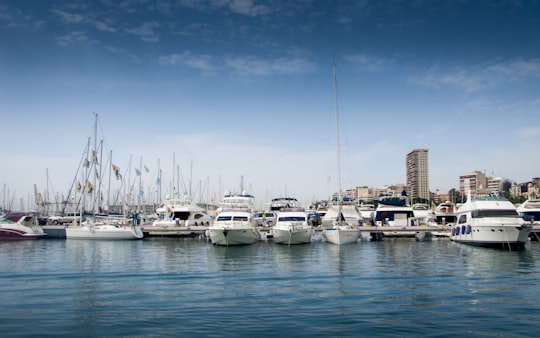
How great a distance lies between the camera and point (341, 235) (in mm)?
44250

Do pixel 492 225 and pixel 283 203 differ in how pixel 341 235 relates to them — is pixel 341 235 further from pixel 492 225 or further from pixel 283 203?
pixel 283 203

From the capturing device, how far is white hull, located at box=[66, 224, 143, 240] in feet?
183

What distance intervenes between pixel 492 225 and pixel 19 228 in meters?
58.6

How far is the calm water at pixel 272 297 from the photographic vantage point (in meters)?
13.8

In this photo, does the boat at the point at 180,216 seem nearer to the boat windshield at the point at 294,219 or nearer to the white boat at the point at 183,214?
the white boat at the point at 183,214

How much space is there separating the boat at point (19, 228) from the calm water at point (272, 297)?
2655 cm

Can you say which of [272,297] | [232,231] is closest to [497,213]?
[232,231]

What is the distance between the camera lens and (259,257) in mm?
34969

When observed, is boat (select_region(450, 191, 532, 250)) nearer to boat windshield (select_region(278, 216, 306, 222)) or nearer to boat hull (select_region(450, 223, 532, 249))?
boat hull (select_region(450, 223, 532, 249))

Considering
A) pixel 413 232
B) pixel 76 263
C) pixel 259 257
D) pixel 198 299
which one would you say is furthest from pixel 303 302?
pixel 413 232

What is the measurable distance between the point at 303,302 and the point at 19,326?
10.6 m

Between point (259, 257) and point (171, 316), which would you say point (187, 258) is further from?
point (171, 316)

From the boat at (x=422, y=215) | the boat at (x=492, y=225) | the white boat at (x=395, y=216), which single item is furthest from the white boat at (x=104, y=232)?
the boat at (x=422, y=215)

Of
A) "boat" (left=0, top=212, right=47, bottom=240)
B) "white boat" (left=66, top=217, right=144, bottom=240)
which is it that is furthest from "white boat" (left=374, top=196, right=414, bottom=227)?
"boat" (left=0, top=212, right=47, bottom=240)
